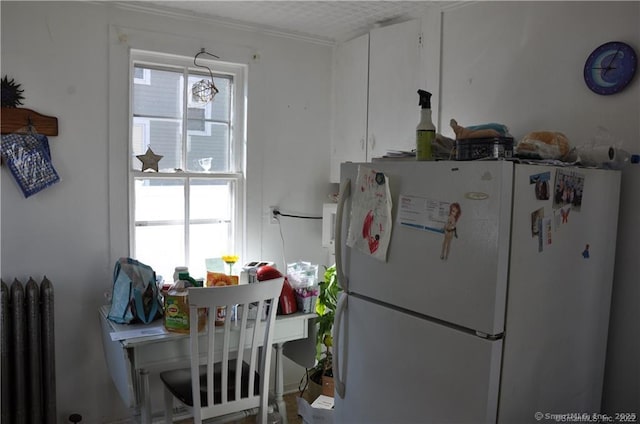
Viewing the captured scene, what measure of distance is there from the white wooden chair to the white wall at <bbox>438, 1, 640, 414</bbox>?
4.10 feet

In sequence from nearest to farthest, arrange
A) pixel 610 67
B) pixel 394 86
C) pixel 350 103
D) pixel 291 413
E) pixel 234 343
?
1. pixel 610 67
2. pixel 234 343
3. pixel 394 86
4. pixel 291 413
5. pixel 350 103

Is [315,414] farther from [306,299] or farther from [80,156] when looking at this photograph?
[80,156]

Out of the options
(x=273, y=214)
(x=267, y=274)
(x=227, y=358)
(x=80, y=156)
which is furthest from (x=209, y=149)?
(x=227, y=358)

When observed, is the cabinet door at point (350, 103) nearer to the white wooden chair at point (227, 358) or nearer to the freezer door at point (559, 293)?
the white wooden chair at point (227, 358)

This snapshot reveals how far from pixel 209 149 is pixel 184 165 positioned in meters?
0.18

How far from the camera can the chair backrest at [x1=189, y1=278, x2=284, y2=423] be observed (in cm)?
216

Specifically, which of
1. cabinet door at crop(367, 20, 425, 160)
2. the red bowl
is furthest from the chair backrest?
cabinet door at crop(367, 20, 425, 160)

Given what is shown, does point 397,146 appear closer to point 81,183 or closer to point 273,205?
point 273,205

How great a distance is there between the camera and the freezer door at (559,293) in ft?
4.80

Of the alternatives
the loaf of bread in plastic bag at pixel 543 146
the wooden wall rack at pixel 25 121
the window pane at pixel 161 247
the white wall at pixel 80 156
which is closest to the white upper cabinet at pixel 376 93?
the white wall at pixel 80 156

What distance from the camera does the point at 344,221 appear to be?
189cm

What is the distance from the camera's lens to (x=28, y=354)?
7.93ft

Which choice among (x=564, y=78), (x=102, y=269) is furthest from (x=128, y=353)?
(x=564, y=78)

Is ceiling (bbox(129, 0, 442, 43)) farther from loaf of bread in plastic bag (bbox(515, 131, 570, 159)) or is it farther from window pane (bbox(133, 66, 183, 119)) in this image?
loaf of bread in plastic bag (bbox(515, 131, 570, 159))
